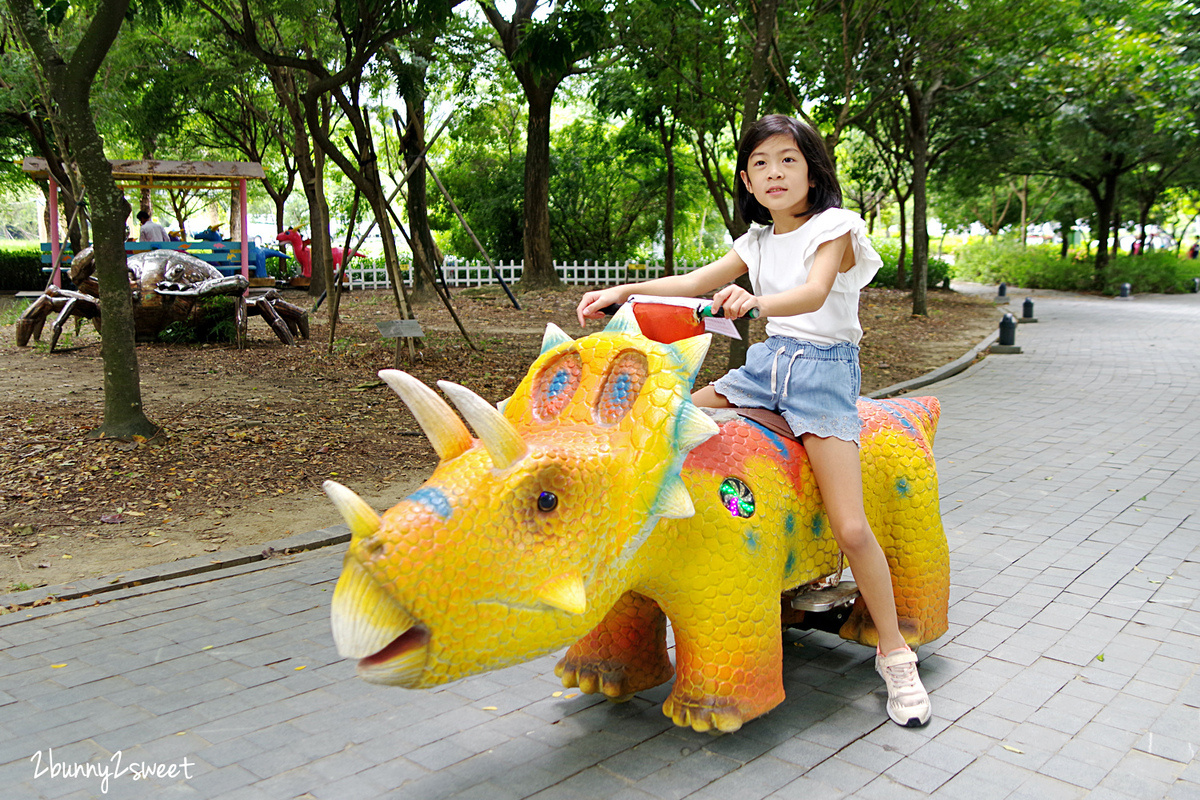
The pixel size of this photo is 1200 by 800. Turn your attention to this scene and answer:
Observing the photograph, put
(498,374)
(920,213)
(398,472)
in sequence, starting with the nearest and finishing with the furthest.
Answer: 1. (398,472)
2. (498,374)
3. (920,213)

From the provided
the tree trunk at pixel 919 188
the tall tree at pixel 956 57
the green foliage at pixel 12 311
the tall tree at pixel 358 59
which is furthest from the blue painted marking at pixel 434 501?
the tree trunk at pixel 919 188

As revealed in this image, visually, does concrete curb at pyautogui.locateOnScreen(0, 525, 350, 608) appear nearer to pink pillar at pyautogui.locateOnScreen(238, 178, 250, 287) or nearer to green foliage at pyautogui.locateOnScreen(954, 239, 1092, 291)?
pink pillar at pyautogui.locateOnScreen(238, 178, 250, 287)

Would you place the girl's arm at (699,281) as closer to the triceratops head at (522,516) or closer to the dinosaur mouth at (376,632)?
the triceratops head at (522,516)

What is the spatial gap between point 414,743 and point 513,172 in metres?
22.6

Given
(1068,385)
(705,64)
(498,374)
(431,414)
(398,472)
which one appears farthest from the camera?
(705,64)

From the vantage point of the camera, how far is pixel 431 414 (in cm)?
237

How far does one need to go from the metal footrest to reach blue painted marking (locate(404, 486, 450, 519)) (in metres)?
1.54

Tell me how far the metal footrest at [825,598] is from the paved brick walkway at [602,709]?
34 cm

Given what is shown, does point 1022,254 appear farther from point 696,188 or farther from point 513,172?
point 513,172

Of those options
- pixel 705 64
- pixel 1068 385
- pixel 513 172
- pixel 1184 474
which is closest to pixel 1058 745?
pixel 1184 474

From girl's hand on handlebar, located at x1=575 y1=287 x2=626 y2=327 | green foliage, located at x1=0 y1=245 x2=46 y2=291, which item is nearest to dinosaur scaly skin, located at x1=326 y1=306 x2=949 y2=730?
girl's hand on handlebar, located at x1=575 y1=287 x2=626 y2=327

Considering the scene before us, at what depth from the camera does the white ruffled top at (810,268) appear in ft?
9.12

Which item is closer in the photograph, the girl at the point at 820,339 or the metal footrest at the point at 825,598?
the girl at the point at 820,339

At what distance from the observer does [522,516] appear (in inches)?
88.1
